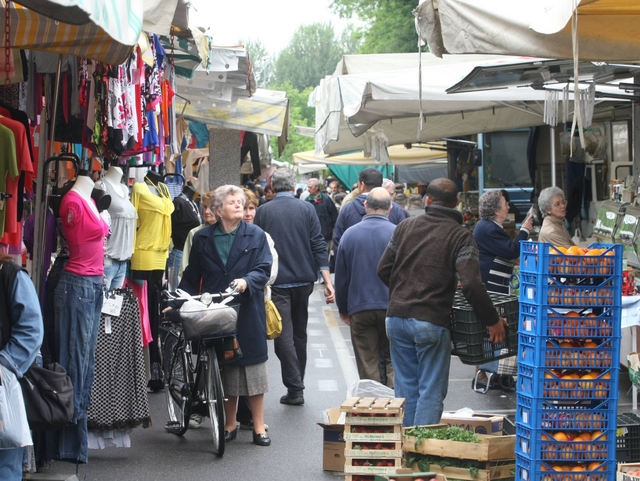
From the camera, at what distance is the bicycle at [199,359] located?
685cm

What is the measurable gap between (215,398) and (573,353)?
9.61 ft

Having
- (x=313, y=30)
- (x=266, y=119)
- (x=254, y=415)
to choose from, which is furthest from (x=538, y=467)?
(x=313, y=30)

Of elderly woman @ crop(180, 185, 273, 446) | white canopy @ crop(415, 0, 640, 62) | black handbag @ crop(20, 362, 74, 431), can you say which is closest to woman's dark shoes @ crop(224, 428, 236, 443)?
elderly woman @ crop(180, 185, 273, 446)

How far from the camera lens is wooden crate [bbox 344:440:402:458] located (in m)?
5.86

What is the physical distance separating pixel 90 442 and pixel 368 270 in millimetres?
2612

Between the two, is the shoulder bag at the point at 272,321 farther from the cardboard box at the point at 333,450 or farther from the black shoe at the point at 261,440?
the cardboard box at the point at 333,450

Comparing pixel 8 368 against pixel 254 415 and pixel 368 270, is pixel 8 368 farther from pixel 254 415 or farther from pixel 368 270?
pixel 368 270

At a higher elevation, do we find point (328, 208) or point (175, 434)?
point (328, 208)

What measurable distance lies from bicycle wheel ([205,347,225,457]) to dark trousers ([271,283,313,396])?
5.16ft

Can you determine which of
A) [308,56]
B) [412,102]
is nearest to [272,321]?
[412,102]

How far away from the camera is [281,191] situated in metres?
9.17

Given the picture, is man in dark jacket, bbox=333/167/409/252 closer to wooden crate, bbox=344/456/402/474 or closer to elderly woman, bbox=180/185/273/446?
elderly woman, bbox=180/185/273/446

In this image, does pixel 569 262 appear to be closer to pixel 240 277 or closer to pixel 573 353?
pixel 573 353

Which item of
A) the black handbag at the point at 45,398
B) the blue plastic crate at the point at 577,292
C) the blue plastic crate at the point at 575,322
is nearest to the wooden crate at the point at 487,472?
the blue plastic crate at the point at 575,322
